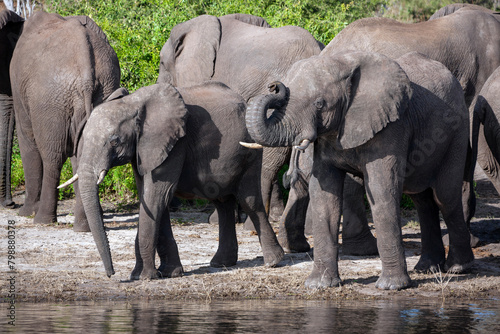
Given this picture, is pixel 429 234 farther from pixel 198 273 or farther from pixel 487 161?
pixel 198 273

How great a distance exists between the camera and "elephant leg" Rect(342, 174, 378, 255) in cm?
891

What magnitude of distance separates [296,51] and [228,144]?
320 centimetres

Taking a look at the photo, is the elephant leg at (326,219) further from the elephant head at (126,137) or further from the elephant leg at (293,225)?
the elephant leg at (293,225)

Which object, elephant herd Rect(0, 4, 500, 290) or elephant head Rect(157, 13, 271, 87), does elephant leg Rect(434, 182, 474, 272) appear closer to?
elephant herd Rect(0, 4, 500, 290)

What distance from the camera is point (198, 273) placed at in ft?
26.9

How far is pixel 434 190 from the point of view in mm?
8055

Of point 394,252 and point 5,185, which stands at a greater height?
point 5,185

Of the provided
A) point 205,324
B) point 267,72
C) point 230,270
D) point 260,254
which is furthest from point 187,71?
point 205,324

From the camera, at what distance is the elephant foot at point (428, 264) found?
27.2 ft

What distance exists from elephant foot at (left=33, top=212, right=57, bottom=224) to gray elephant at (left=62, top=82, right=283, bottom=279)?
299 cm

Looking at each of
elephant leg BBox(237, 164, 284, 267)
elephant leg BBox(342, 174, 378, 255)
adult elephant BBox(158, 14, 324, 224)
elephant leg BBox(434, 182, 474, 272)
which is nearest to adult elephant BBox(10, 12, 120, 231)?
adult elephant BBox(158, 14, 324, 224)

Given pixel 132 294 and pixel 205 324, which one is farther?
pixel 132 294

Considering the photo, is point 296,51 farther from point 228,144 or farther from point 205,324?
point 205,324

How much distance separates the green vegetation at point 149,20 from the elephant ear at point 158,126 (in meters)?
4.76
